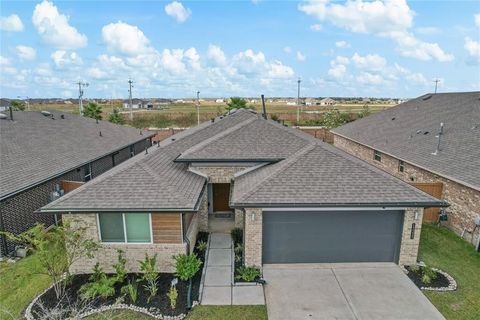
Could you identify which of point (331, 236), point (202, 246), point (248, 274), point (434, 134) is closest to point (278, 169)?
point (331, 236)

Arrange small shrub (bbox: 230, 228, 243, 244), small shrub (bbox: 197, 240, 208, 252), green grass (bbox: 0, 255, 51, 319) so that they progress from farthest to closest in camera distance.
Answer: small shrub (bbox: 230, 228, 243, 244) < small shrub (bbox: 197, 240, 208, 252) < green grass (bbox: 0, 255, 51, 319)

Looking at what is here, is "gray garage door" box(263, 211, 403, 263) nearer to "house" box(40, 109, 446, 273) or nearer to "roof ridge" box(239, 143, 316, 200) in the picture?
"house" box(40, 109, 446, 273)

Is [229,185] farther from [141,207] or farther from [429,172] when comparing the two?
[429,172]

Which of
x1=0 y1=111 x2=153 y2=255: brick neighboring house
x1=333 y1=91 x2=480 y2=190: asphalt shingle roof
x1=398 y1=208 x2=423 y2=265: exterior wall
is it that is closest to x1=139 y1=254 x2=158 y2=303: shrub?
x1=0 y1=111 x2=153 y2=255: brick neighboring house

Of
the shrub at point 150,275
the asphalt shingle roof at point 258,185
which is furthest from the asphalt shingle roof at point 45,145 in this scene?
A: the shrub at point 150,275

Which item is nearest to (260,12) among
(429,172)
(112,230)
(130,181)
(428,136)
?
(428,136)

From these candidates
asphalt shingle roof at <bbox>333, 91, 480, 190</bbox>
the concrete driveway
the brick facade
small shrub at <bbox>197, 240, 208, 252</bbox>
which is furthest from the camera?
asphalt shingle roof at <bbox>333, 91, 480, 190</bbox>

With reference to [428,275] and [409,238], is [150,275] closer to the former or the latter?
[409,238]
